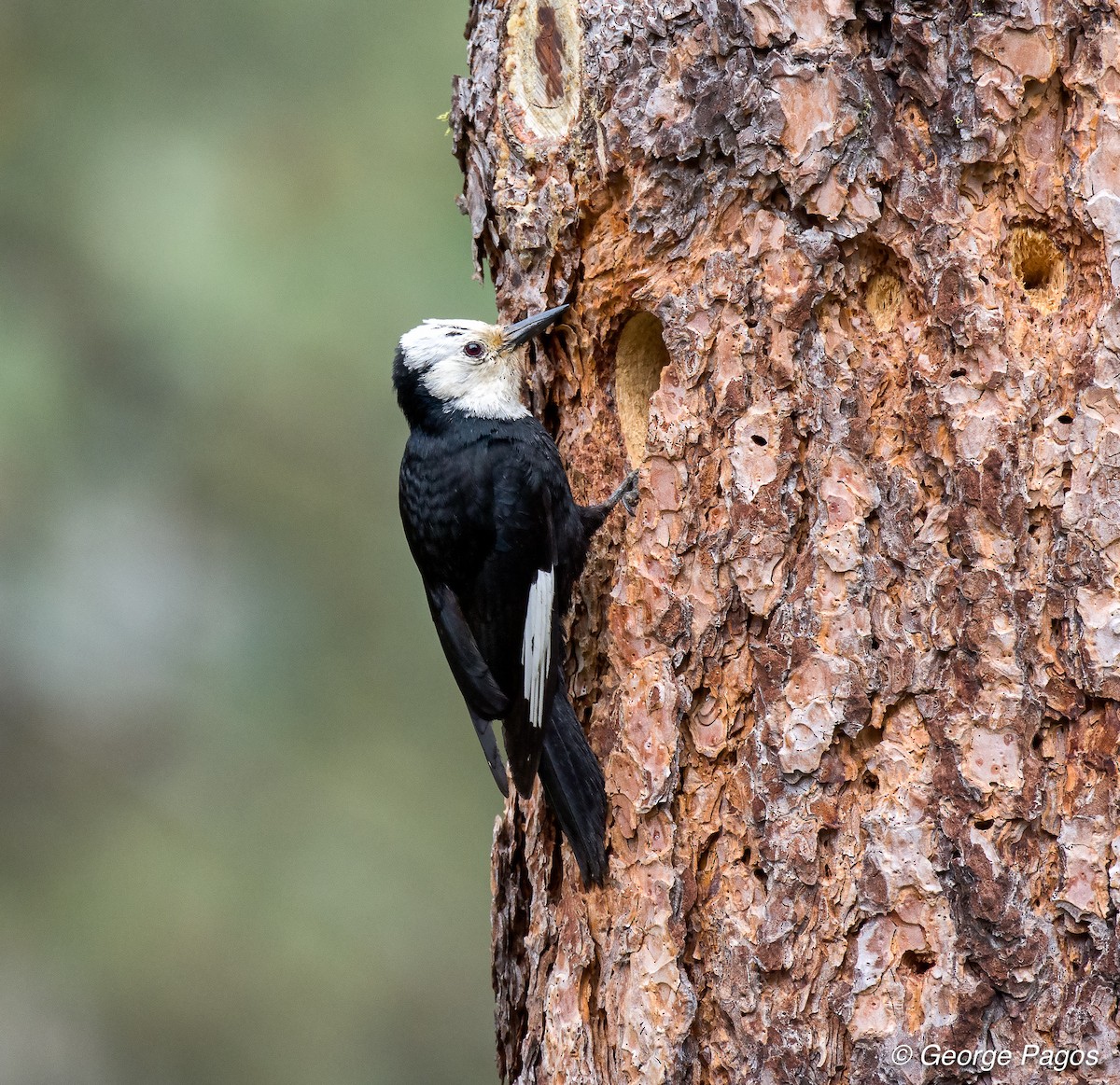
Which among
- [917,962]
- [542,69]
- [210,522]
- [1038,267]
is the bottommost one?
[917,962]

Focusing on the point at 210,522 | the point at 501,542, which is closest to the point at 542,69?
the point at 501,542

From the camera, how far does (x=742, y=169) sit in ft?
7.63

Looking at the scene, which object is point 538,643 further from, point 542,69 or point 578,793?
point 542,69

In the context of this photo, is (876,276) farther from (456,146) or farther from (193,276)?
(193,276)

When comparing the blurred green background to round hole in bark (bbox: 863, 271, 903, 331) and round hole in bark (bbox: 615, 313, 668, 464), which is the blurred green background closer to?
round hole in bark (bbox: 615, 313, 668, 464)

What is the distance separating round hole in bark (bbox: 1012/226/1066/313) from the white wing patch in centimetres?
117

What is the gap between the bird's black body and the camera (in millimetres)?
2676

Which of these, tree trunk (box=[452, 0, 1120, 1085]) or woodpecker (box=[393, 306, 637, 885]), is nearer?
tree trunk (box=[452, 0, 1120, 1085])

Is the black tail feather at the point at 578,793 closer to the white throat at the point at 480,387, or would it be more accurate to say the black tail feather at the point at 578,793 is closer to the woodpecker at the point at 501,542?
the woodpecker at the point at 501,542

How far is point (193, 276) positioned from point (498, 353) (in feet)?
7.31

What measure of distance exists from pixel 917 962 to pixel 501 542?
1364 mm

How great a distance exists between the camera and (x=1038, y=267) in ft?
7.18

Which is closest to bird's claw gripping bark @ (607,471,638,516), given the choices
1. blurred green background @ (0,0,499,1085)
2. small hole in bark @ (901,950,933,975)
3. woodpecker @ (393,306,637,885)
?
→ woodpecker @ (393,306,637,885)

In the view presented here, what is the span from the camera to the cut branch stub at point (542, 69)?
258cm
